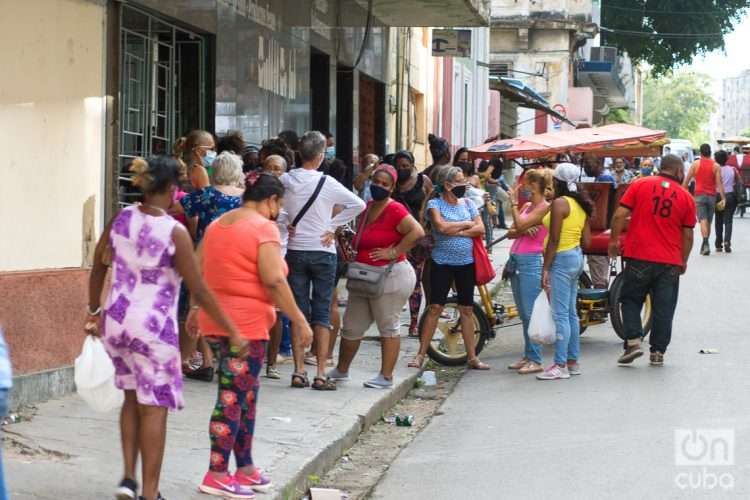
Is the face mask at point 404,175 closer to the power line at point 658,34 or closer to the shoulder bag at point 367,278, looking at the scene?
the shoulder bag at point 367,278

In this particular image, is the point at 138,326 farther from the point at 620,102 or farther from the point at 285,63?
the point at 620,102

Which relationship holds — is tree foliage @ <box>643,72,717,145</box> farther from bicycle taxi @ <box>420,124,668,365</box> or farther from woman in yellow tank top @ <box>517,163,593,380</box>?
woman in yellow tank top @ <box>517,163,593,380</box>

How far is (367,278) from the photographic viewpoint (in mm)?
10133

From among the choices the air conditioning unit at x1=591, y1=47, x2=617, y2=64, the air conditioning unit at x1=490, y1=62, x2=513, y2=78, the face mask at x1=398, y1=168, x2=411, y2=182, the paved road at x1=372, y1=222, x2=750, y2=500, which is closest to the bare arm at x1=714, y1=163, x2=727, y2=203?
the paved road at x1=372, y1=222, x2=750, y2=500

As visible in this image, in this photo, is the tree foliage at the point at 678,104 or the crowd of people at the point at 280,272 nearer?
the crowd of people at the point at 280,272

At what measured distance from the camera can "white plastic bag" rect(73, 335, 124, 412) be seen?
234 inches

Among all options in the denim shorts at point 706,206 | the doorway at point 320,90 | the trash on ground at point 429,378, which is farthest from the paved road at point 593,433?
the denim shorts at point 706,206

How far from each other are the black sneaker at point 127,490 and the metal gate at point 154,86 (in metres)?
4.51

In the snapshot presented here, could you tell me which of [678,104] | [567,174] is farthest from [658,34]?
[678,104]

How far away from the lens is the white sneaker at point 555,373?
11.4 meters

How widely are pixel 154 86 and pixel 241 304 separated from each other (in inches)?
226

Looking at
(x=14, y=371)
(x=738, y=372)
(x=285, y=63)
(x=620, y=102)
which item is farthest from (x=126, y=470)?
(x=620, y=102)

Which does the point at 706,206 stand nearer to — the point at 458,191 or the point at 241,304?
the point at 458,191

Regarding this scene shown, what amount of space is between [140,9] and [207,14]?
160 centimetres
